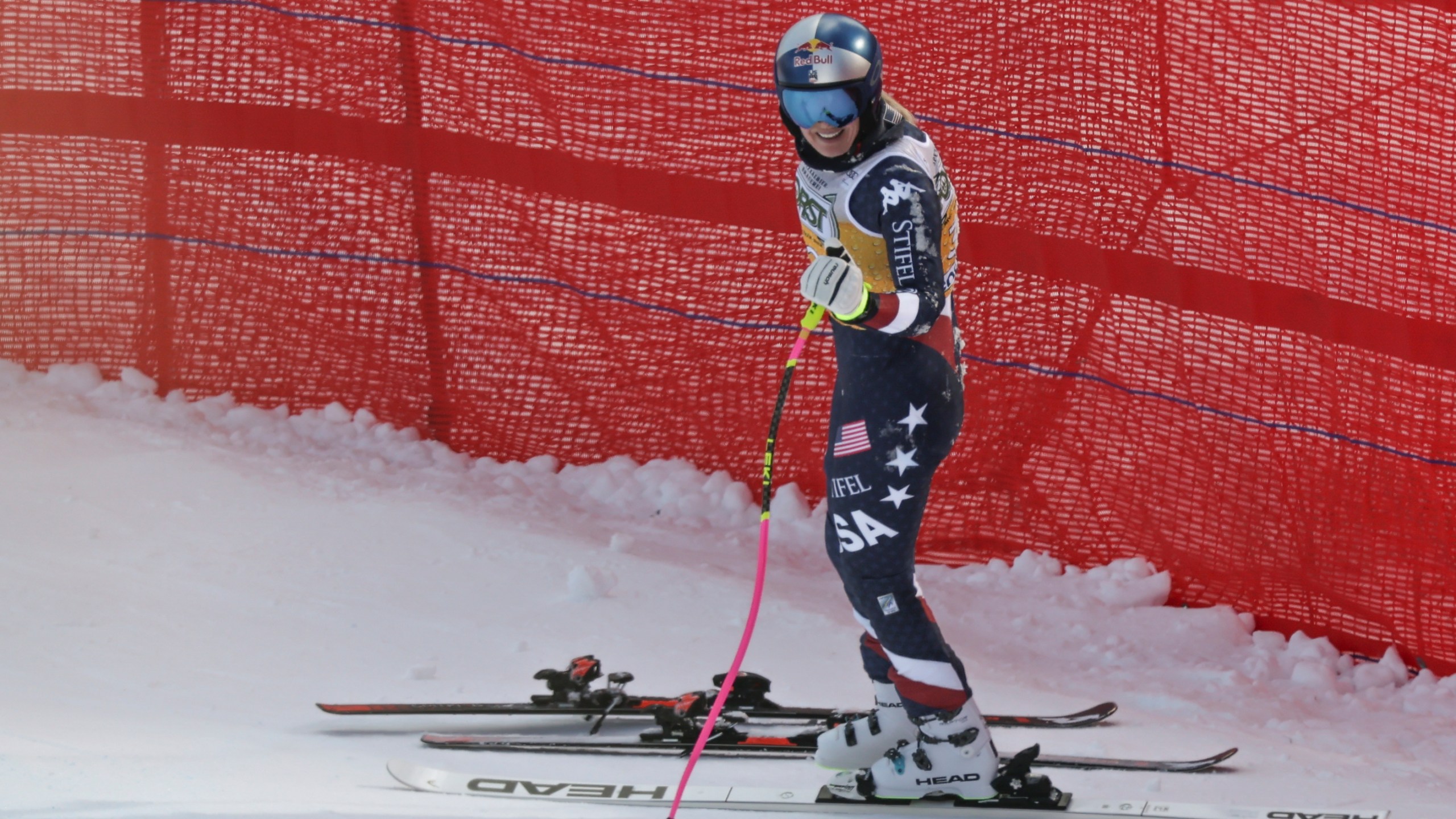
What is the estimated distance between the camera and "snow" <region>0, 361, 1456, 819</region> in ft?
11.4

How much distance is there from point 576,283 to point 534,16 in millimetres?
1031

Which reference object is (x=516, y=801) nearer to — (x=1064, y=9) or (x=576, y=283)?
(x=576, y=283)

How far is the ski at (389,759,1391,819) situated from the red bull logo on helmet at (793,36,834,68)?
1674 millimetres

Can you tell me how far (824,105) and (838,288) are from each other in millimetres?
395

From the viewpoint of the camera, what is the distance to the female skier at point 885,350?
2.84 meters

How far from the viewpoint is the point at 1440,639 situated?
4.68m

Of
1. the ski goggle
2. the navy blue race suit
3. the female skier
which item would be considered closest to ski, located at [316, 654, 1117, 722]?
Result: the female skier

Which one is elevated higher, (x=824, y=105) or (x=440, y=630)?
(x=824, y=105)

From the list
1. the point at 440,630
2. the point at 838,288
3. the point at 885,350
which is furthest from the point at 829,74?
the point at 440,630

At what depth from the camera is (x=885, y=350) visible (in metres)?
3.00

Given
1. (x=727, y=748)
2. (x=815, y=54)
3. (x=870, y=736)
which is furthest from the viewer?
(x=727, y=748)

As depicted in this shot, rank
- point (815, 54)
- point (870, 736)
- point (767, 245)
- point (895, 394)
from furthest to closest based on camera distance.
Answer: point (767, 245)
point (870, 736)
point (895, 394)
point (815, 54)

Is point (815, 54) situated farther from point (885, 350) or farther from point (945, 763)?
point (945, 763)

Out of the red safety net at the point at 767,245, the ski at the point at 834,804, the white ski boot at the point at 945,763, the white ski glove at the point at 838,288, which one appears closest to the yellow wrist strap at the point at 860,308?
the white ski glove at the point at 838,288
